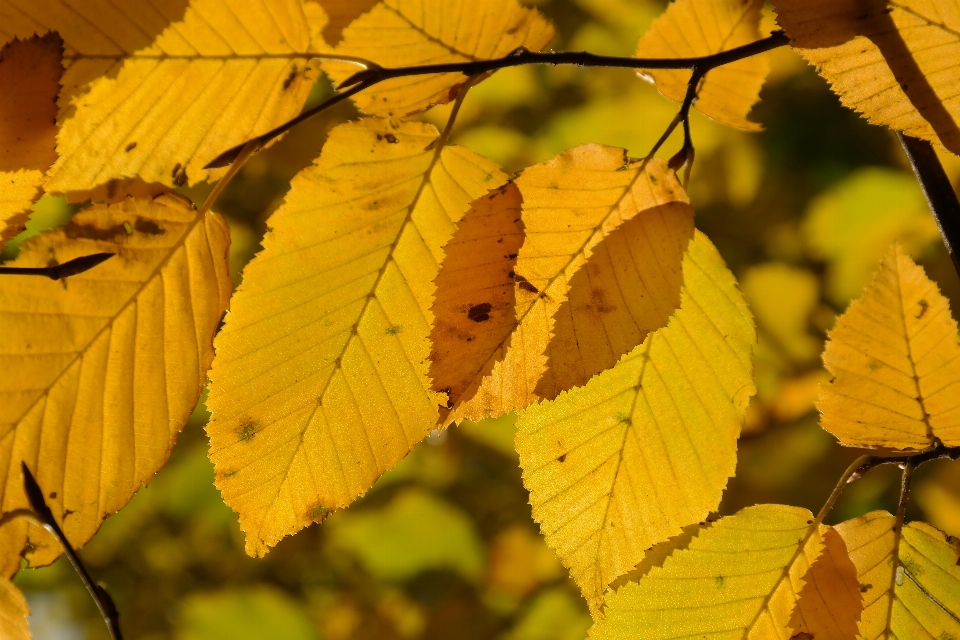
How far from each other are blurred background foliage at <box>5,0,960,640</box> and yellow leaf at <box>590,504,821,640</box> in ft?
1.85

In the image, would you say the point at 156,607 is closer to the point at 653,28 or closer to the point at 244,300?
the point at 244,300

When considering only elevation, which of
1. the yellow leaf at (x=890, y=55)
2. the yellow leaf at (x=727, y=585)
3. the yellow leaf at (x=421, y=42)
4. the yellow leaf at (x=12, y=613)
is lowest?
the yellow leaf at (x=727, y=585)

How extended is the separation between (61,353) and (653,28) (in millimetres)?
404

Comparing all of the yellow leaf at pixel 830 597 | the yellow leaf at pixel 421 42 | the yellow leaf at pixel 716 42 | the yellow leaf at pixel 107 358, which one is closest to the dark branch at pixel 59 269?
the yellow leaf at pixel 107 358

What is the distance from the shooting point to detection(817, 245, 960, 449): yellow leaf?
1.31 feet

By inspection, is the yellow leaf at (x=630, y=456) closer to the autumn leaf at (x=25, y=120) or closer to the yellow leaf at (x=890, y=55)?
the yellow leaf at (x=890, y=55)

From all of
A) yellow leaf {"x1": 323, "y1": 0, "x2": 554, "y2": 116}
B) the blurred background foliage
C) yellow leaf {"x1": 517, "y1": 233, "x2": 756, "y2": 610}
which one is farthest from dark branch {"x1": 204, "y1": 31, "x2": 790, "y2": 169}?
the blurred background foliage

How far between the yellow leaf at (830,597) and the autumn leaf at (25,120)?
50 cm

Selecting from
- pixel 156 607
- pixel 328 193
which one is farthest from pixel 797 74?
pixel 156 607

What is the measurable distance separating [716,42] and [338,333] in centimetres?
31

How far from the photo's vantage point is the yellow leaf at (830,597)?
420 mm

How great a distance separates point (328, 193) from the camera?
14.7 inches

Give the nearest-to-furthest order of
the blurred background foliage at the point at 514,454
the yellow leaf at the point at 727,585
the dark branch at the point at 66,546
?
the dark branch at the point at 66,546
the yellow leaf at the point at 727,585
the blurred background foliage at the point at 514,454

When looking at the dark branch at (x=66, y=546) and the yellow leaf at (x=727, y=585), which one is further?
the yellow leaf at (x=727, y=585)
